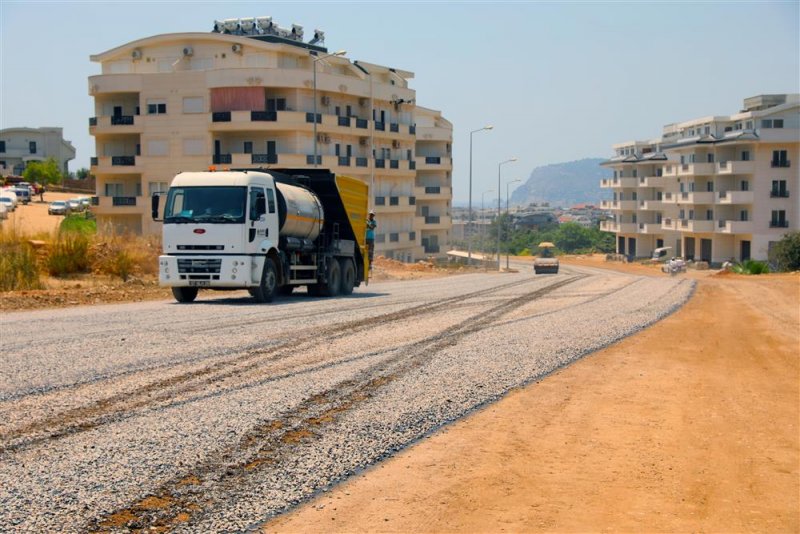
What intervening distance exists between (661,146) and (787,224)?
26206 mm

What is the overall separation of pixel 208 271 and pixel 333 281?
219 inches

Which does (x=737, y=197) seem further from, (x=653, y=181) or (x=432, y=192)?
(x=432, y=192)

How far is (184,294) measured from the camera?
2428cm

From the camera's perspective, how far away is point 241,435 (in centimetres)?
998

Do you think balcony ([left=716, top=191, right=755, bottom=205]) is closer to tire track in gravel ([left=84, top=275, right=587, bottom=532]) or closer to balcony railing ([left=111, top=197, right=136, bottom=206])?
balcony railing ([left=111, top=197, right=136, bottom=206])

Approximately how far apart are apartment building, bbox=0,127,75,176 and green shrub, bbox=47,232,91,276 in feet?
355

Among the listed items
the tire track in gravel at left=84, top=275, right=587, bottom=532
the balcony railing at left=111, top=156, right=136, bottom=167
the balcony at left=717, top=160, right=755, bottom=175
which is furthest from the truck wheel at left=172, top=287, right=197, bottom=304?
the balcony at left=717, top=160, right=755, bottom=175

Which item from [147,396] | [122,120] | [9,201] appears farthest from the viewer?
[9,201]

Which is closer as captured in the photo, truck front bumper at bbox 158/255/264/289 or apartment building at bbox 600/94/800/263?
truck front bumper at bbox 158/255/264/289

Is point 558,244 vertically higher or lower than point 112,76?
lower

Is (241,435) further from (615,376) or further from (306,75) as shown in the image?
(306,75)

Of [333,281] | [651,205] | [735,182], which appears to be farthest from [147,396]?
[651,205]

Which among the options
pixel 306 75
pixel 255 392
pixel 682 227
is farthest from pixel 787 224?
pixel 255 392

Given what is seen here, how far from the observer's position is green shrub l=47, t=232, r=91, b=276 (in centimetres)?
2902
